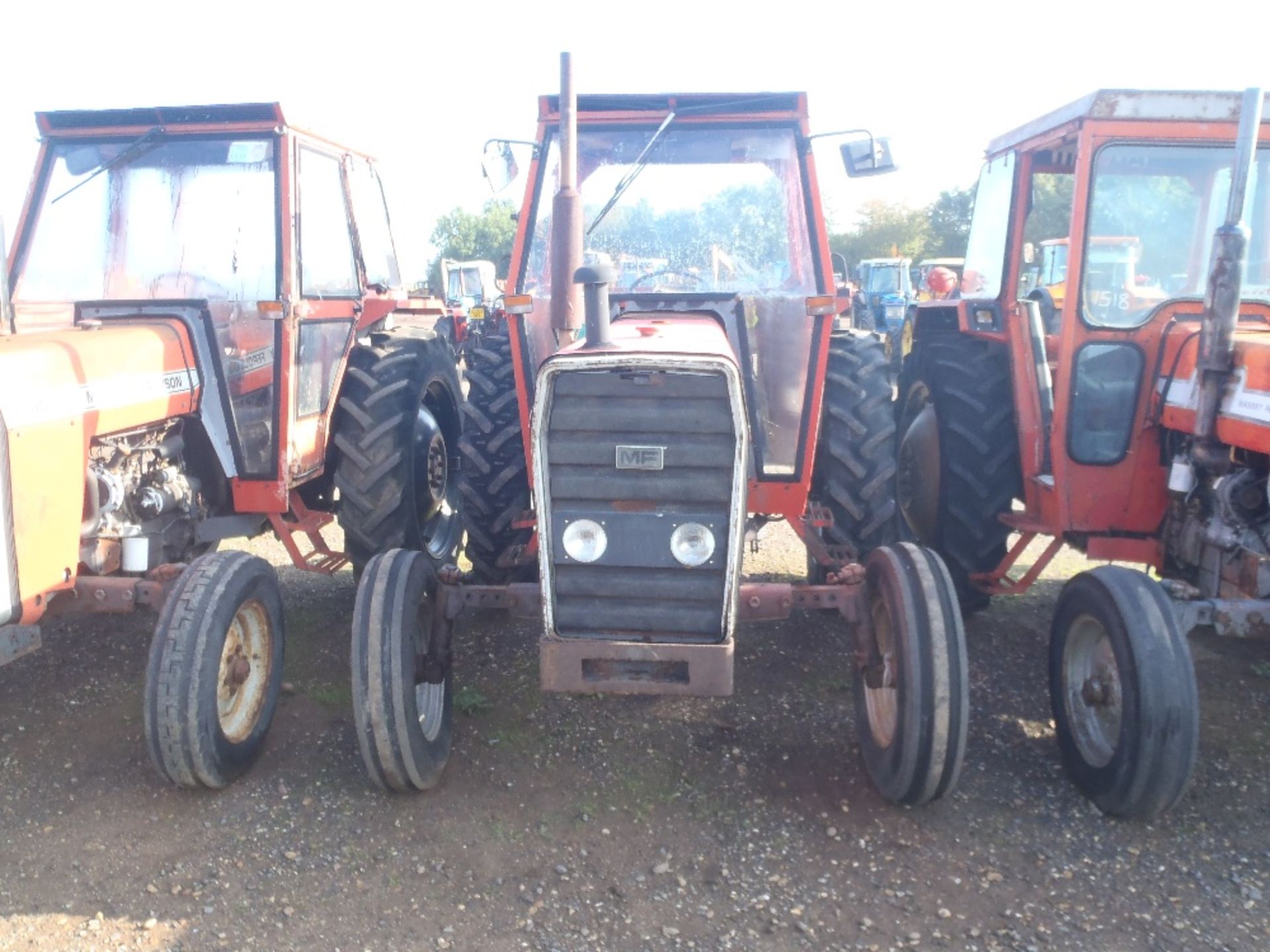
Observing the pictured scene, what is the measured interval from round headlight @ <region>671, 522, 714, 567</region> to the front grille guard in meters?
0.05

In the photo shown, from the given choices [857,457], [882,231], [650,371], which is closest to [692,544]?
[650,371]

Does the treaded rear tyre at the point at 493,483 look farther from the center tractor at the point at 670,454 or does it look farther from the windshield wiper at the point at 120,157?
the windshield wiper at the point at 120,157

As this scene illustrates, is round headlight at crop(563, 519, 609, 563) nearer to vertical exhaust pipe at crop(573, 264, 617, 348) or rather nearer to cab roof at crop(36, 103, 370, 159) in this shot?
vertical exhaust pipe at crop(573, 264, 617, 348)

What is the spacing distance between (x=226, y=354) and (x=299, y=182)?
0.87 metres

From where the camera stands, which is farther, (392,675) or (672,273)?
(672,273)

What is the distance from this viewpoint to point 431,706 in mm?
3547

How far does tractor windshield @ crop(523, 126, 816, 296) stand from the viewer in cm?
407

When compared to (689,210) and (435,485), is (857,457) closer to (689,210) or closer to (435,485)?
(689,210)

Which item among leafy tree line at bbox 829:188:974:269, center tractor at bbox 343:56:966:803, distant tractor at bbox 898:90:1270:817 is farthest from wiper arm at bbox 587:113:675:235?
leafy tree line at bbox 829:188:974:269

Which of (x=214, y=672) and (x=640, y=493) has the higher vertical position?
(x=640, y=493)

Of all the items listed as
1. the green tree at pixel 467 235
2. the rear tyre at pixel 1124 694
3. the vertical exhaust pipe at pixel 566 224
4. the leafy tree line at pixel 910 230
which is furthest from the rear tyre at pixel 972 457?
the green tree at pixel 467 235

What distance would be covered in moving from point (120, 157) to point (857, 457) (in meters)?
3.40

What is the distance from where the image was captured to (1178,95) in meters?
3.96

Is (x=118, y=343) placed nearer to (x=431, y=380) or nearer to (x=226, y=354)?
(x=226, y=354)
